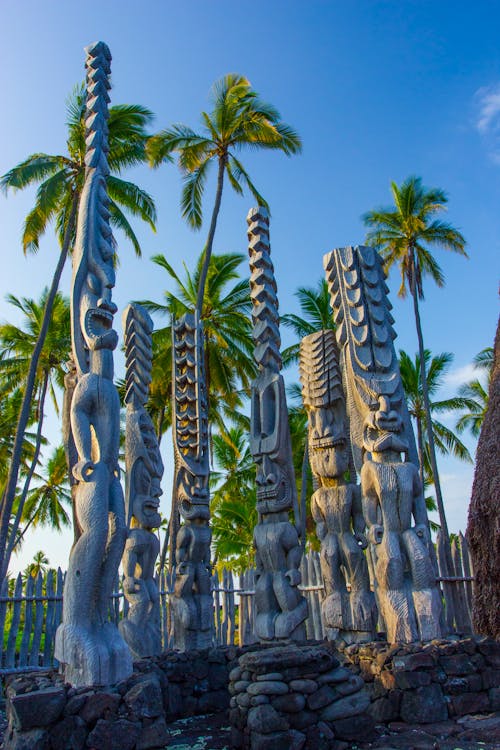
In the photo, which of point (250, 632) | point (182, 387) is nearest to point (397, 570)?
point (182, 387)

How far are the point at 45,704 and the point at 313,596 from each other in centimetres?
744

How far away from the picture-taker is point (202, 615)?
25.3ft

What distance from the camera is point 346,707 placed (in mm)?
4539

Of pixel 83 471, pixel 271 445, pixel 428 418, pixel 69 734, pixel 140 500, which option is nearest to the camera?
pixel 69 734

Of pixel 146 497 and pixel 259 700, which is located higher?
pixel 146 497

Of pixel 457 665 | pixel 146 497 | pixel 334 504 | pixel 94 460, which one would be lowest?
pixel 457 665

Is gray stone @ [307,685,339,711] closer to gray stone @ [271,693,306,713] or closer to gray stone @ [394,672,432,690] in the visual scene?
gray stone @ [271,693,306,713]

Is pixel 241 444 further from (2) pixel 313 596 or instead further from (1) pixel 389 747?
(1) pixel 389 747

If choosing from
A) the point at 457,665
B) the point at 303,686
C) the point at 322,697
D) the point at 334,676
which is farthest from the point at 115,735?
the point at 457,665

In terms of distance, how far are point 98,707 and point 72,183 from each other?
16.1 metres

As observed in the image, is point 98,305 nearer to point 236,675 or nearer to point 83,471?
point 83,471

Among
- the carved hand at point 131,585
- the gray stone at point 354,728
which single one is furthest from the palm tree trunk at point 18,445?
the gray stone at point 354,728

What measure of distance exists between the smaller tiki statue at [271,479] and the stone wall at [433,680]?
1.57 metres

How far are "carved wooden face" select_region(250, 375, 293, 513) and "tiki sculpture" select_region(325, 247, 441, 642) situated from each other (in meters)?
1.14
